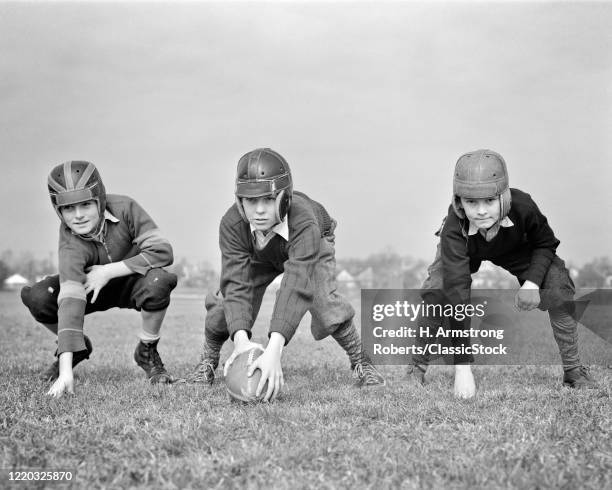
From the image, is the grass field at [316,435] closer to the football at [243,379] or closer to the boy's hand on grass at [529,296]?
the football at [243,379]

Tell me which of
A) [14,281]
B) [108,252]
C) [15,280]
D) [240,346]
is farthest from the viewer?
[15,280]

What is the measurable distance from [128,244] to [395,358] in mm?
2865

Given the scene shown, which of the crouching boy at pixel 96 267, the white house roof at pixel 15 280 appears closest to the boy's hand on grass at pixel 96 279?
the crouching boy at pixel 96 267

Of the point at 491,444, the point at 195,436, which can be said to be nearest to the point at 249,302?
the point at 195,436

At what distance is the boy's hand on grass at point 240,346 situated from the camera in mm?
5312

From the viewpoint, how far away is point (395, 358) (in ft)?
24.2

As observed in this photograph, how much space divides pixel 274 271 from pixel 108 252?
1.43 m

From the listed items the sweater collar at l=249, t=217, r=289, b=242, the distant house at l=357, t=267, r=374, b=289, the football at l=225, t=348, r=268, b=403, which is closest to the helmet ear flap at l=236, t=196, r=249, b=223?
the sweater collar at l=249, t=217, r=289, b=242

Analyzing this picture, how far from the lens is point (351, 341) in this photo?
249 inches

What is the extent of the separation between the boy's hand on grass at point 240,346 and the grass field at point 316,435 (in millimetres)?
278

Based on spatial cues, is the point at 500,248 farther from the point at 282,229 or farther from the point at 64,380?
the point at 64,380

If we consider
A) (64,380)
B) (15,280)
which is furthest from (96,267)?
(15,280)

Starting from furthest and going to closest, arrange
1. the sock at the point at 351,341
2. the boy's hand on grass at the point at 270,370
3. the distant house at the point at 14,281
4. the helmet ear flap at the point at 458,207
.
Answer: the distant house at the point at 14,281 < the sock at the point at 351,341 < the helmet ear flap at the point at 458,207 < the boy's hand on grass at the point at 270,370

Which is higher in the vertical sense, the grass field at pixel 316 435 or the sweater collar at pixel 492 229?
the sweater collar at pixel 492 229
